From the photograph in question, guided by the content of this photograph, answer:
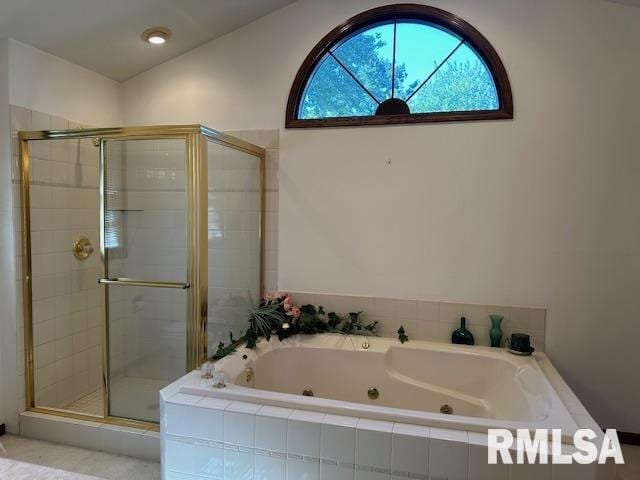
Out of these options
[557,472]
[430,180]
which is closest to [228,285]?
[430,180]

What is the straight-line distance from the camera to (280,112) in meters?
2.99

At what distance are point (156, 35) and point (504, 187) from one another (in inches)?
94.1

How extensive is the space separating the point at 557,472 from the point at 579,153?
5.95 feet

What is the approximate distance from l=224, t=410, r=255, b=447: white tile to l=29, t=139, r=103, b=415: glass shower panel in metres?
1.33

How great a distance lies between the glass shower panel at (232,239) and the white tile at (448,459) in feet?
4.52

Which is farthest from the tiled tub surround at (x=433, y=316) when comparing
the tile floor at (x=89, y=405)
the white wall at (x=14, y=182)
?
the white wall at (x=14, y=182)

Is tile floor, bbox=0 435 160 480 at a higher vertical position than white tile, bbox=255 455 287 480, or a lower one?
lower

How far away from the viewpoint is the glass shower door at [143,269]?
8.03ft

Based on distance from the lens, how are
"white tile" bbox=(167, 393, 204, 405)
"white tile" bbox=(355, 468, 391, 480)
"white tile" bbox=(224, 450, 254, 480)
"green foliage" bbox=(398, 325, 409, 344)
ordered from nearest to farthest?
1. "white tile" bbox=(355, 468, 391, 480)
2. "white tile" bbox=(224, 450, 254, 480)
3. "white tile" bbox=(167, 393, 204, 405)
4. "green foliage" bbox=(398, 325, 409, 344)

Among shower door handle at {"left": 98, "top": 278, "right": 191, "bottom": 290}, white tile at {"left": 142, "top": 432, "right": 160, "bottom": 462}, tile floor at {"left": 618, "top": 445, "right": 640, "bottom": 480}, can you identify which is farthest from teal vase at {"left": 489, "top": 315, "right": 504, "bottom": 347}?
white tile at {"left": 142, "top": 432, "right": 160, "bottom": 462}

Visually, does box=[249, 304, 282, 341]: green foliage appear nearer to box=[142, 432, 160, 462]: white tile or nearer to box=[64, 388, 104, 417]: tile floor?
box=[142, 432, 160, 462]: white tile

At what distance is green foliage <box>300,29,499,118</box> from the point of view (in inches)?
107

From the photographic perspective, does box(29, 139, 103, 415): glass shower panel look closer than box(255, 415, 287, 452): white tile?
No

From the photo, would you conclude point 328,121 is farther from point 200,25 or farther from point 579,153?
point 579,153
